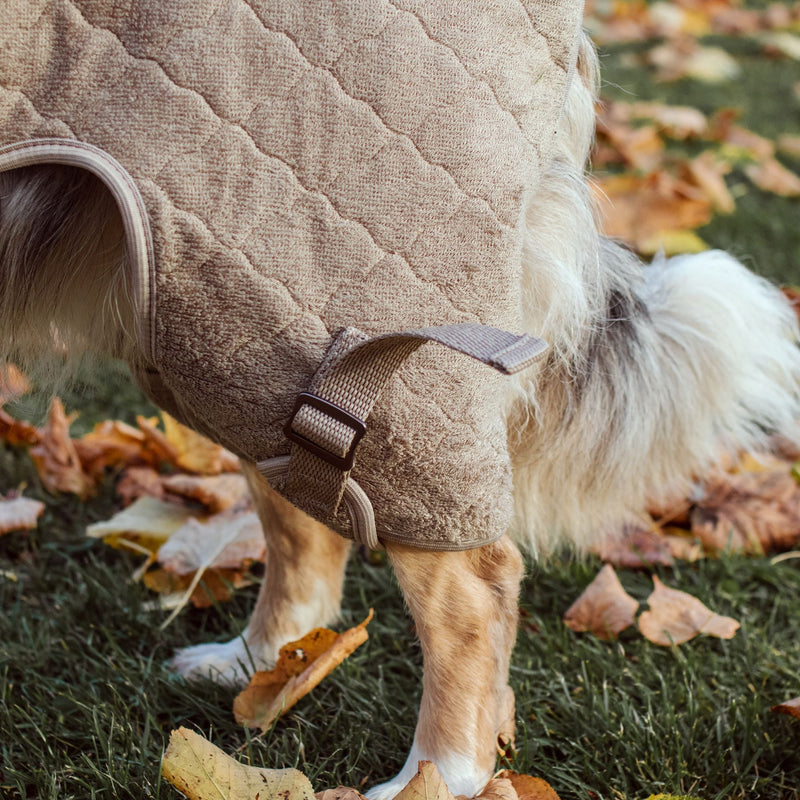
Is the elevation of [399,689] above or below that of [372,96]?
below

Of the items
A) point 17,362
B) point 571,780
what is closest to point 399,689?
point 571,780

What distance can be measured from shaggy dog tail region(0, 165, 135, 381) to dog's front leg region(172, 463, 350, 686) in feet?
1.43

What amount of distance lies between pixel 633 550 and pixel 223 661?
0.84 metres

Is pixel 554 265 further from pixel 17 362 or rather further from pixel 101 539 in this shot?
pixel 101 539

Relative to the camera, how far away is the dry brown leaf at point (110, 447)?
6.84ft

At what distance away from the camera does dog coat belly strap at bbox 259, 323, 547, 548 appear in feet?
2.97

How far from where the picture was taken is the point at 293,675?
141 cm

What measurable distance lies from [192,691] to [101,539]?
1.73 feet

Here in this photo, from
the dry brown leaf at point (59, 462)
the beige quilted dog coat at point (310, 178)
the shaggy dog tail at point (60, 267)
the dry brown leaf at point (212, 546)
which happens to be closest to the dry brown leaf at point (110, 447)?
the dry brown leaf at point (59, 462)

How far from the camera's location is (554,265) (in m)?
1.16

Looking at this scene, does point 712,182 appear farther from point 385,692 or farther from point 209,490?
point 385,692

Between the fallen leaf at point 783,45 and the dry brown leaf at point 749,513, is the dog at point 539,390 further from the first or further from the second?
the fallen leaf at point 783,45

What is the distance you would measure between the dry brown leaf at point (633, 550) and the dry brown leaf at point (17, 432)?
1.32 metres

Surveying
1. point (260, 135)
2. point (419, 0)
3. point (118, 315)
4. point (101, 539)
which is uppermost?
point (419, 0)
